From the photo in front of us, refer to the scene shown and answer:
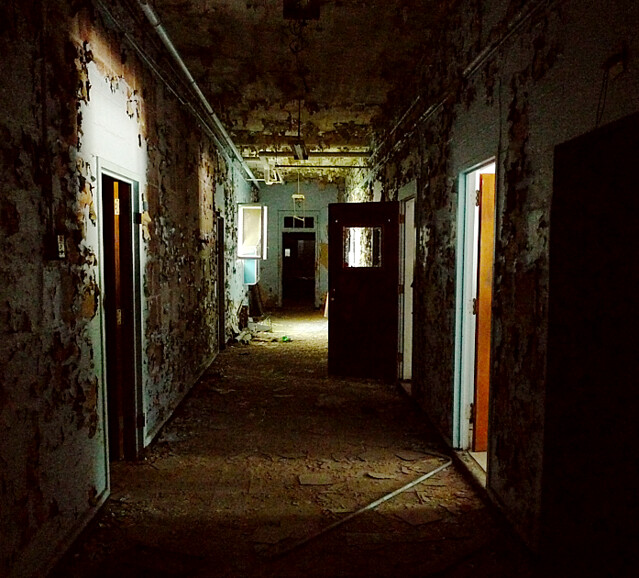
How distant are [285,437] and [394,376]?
7.02ft

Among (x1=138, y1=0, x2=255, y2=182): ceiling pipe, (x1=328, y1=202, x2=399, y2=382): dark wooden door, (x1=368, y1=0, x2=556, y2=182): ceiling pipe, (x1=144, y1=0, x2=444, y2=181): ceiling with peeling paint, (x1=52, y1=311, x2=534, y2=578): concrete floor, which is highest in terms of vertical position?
(x1=144, y1=0, x2=444, y2=181): ceiling with peeling paint

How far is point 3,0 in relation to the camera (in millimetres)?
1881

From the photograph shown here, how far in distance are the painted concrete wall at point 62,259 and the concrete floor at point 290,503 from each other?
296 mm

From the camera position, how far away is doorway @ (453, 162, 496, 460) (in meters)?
3.60

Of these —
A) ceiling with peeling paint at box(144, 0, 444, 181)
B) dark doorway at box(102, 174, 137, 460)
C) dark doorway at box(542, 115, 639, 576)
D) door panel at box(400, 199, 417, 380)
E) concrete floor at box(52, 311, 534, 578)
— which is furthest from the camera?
door panel at box(400, 199, 417, 380)

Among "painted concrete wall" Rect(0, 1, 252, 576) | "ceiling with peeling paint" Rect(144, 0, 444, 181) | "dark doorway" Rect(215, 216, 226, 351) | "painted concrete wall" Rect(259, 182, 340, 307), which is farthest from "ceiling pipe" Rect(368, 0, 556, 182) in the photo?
"painted concrete wall" Rect(259, 182, 340, 307)

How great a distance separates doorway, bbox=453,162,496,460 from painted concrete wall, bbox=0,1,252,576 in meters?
2.31

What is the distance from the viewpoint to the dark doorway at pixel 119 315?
3.43m

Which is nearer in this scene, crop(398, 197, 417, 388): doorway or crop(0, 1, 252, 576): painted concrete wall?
crop(0, 1, 252, 576): painted concrete wall

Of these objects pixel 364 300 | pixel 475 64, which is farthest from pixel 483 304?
pixel 364 300

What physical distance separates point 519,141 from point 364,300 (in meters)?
3.54

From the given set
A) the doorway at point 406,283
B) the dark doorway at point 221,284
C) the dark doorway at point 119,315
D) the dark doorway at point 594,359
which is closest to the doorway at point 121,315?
the dark doorway at point 119,315

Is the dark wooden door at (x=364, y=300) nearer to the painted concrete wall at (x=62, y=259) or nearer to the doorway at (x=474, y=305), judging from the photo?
the doorway at (x=474, y=305)

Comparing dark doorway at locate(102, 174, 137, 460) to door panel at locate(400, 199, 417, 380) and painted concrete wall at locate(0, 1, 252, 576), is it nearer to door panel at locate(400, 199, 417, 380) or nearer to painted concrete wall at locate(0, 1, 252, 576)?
painted concrete wall at locate(0, 1, 252, 576)
